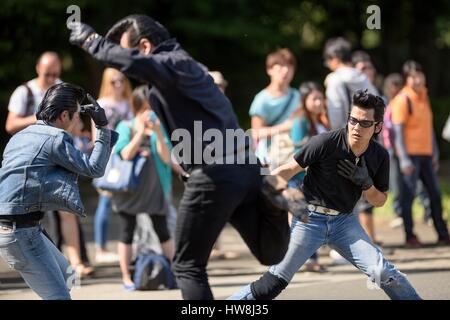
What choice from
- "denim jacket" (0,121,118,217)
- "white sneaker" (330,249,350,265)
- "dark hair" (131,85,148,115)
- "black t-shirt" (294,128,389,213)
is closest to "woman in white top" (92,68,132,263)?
"dark hair" (131,85,148,115)

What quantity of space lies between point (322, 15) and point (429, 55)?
8.98 ft

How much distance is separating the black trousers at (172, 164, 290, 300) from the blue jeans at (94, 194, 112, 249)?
4538mm

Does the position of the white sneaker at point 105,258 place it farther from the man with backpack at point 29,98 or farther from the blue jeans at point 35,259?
the blue jeans at point 35,259

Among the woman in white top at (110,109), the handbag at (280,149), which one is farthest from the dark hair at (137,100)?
the handbag at (280,149)

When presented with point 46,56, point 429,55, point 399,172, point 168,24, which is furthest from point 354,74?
point 429,55

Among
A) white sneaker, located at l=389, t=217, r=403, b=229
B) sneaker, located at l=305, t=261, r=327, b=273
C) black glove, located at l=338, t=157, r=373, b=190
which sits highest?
black glove, located at l=338, t=157, r=373, b=190

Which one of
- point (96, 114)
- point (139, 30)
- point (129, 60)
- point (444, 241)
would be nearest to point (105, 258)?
point (444, 241)

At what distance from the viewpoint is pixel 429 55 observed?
2306 cm

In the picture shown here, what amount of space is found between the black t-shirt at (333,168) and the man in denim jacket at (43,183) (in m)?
1.36

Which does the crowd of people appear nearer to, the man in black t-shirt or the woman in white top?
the man in black t-shirt

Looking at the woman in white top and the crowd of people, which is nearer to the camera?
the crowd of people

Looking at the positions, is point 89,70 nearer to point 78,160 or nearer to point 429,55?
point 429,55

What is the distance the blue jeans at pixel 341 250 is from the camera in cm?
617

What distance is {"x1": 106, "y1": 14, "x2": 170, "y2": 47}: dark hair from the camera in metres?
5.81
